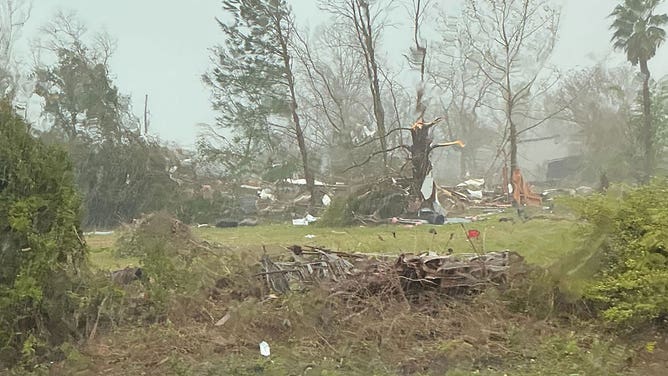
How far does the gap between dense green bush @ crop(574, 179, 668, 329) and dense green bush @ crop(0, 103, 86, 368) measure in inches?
183

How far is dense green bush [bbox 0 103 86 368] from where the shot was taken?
5312mm

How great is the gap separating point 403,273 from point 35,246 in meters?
3.45

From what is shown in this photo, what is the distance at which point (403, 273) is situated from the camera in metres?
6.94

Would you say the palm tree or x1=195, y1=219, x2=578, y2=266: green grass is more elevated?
the palm tree

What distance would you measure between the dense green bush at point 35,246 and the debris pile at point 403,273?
7.13 ft

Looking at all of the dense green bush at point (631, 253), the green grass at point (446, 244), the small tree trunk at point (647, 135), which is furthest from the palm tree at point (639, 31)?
the dense green bush at point (631, 253)

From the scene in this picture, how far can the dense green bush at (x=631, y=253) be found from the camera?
5848 millimetres

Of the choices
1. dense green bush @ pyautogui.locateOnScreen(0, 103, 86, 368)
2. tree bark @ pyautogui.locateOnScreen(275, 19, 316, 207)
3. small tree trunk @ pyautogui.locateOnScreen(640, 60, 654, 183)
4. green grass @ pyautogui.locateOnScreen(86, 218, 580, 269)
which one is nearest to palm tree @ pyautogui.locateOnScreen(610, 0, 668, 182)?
small tree trunk @ pyautogui.locateOnScreen(640, 60, 654, 183)

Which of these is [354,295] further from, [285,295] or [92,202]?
[92,202]

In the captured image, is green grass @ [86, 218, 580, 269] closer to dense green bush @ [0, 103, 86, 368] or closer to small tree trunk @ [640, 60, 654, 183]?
dense green bush @ [0, 103, 86, 368]

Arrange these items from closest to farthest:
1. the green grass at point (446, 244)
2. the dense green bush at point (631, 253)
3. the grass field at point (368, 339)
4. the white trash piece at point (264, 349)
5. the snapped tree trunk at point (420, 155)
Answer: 1. the grass field at point (368, 339)
2. the white trash piece at point (264, 349)
3. the dense green bush at point (631, 253)
4. the green grass at point (446, 244)
5. the snapped tree trunk at point (420, 155)

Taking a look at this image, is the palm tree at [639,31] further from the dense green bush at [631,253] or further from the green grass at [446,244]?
the dense green bush at [631,253]


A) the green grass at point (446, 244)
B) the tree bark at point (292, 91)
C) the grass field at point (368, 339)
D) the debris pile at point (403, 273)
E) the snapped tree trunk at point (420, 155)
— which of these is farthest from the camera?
the tree bark at point (292, 91)

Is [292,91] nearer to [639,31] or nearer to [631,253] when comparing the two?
[639,31]
